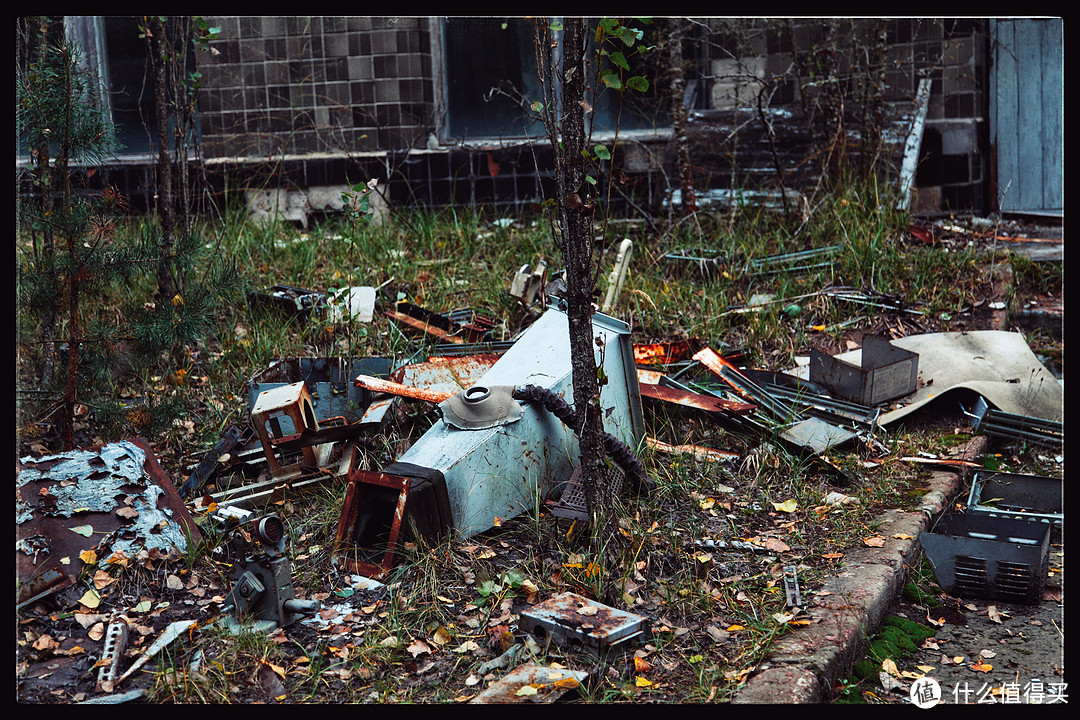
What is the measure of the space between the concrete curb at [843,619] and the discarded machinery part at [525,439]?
1.05m

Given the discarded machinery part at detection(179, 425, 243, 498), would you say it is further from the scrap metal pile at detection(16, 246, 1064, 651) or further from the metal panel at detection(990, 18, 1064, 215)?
the metal panel at detection(990, 18, 1064, 215)

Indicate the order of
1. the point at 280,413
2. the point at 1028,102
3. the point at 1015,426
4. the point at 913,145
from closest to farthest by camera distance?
the point at 280,413, the point at 1015,426, the point at 913,145, the point at 1028,102

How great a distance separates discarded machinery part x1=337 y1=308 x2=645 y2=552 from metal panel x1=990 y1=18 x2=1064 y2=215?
5186 mm

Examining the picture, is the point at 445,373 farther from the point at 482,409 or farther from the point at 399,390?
the point at 482,409

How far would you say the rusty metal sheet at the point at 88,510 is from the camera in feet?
9.36

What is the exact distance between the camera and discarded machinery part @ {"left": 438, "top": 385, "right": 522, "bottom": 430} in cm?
332

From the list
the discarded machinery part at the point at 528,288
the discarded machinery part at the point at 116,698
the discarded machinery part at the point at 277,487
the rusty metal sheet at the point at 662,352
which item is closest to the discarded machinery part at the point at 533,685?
the discarded machinery part at the point at 116,698

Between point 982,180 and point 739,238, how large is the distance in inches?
106

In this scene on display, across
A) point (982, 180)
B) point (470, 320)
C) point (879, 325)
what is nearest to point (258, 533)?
point (470, 320)

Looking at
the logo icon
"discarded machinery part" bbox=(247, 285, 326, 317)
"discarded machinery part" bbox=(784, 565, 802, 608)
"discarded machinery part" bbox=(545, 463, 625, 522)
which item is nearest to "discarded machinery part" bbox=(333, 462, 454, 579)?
"discarded machinery part" bbox=(545, 463, 625, 522)

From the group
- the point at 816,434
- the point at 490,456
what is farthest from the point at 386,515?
the point at 816,434

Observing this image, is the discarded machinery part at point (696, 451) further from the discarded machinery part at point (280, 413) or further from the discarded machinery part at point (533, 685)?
the discarded machinery part at point (533, 685)

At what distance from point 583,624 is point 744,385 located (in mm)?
2433

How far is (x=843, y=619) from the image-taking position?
2.80 meters
